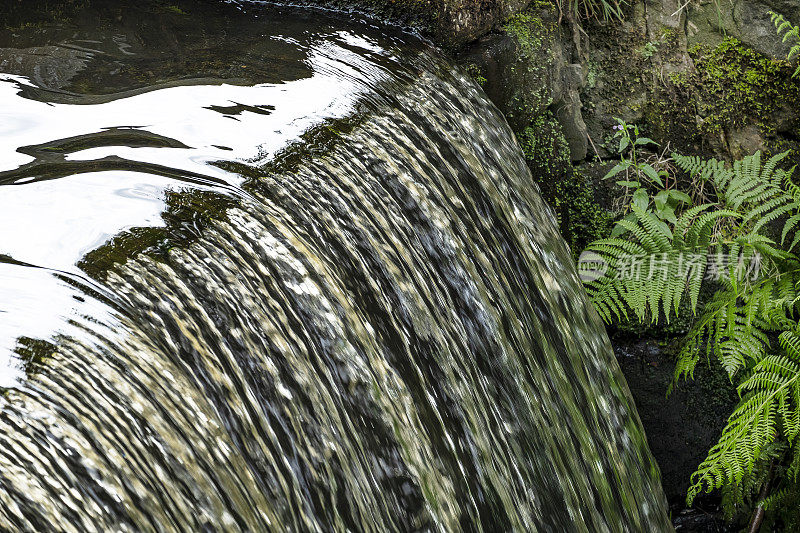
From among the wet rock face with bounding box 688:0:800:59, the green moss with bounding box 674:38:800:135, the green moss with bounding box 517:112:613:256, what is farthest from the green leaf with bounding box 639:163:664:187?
the wet rock face with bounding box 688:0:800:59

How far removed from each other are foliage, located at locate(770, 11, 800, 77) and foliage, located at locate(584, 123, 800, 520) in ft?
1.65

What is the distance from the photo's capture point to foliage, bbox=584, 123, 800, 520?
2.80 meters

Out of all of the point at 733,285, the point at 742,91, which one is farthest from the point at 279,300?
the point at 742,91

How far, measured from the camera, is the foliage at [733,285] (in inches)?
110

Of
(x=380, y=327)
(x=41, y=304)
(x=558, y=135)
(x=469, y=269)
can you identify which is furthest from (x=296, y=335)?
(x=558, y=135)

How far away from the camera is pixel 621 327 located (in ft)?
10.5

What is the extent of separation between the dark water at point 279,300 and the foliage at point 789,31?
56.2 inches

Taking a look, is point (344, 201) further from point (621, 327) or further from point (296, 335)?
point (621, 327)

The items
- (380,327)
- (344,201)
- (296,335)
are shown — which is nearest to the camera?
(296,335)

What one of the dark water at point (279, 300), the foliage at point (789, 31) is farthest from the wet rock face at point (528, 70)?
the foliage at point (789, 31)

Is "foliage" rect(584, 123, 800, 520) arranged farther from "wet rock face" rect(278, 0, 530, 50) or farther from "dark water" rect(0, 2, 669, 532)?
"wet rock face" rect(278, 0, 530, 50)

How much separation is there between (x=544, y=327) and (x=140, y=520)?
156cm

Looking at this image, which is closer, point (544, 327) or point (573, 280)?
point (544, 327)

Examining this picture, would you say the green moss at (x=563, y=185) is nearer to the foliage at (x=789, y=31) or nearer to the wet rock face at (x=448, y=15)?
the wet rock face at (x=448, y=15)
